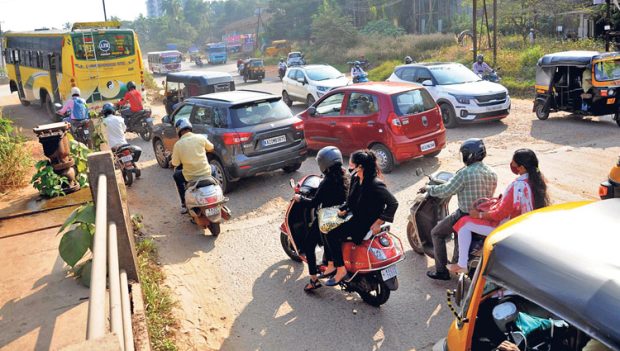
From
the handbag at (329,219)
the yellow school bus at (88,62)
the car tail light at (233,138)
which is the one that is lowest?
the handbag at (329,219)

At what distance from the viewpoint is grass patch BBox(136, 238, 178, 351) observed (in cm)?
468

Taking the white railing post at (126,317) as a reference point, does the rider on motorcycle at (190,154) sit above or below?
above

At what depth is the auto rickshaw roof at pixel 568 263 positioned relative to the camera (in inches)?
92.5

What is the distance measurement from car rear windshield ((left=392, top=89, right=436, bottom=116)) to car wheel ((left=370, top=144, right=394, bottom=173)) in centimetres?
74

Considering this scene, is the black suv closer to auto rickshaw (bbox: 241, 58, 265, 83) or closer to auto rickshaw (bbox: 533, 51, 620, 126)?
auto rickshaw (bbox: 533, 51, 620, 126)

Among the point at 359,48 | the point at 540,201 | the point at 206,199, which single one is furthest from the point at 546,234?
the point at 359,48

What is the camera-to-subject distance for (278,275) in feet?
20.1

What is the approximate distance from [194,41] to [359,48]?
2398 inches

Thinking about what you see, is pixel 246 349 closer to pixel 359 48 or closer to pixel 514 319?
pixel 514 319

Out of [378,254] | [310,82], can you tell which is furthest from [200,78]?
[378,254]

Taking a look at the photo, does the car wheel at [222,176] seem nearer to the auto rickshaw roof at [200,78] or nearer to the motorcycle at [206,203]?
the motorcycle at [206,203]

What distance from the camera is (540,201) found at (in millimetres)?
4672

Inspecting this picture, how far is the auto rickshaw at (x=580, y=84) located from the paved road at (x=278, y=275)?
166cm

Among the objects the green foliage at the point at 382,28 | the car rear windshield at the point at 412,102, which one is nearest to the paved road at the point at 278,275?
the car rear windshield at the point at 412,102
